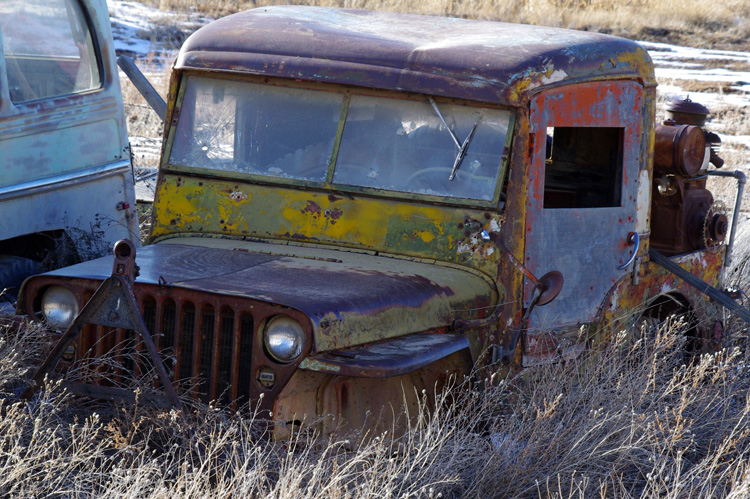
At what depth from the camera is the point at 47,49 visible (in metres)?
6.16

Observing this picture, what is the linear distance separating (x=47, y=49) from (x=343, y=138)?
2.61 meters

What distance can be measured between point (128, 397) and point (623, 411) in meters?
2.04

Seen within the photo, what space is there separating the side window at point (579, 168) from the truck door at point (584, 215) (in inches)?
10.5

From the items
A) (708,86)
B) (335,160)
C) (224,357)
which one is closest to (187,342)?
(224,357)

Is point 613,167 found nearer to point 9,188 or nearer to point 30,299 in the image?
point 30,299

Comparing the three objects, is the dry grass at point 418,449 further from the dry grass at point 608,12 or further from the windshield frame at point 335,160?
the dry grass at point 608,12

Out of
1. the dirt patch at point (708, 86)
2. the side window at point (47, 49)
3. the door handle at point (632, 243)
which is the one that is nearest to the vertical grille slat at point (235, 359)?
the door handle at point (632, 243)

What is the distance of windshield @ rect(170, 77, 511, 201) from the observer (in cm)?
438

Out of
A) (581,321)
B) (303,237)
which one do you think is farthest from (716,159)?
(303,237)

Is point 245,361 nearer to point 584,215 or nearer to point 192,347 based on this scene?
point 192,347

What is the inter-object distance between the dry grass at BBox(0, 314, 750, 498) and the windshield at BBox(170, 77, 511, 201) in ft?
3.22

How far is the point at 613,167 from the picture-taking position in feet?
16.4

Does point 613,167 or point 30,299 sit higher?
point 613,167

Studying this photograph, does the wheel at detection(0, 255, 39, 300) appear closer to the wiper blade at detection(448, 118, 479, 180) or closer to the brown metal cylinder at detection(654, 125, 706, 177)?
the wiper blade at detection(448, 118, 479, 180)
